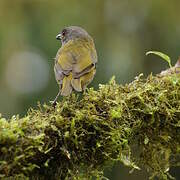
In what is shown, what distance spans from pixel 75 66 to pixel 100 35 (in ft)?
23.9

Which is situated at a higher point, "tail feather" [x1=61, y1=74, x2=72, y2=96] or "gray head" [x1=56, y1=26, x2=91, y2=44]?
"gray head" [x1=56, y1=26, x2=91, y2=44]

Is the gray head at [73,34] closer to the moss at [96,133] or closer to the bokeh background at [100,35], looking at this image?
the moss at [96,133]

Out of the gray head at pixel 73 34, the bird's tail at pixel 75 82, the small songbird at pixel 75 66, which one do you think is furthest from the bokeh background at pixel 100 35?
the bird's tail at pixel 75 82

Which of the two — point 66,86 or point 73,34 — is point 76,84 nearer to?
point 66,86

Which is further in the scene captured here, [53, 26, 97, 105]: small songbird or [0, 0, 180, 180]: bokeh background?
[0, 0, 180, 180]: bokeh background

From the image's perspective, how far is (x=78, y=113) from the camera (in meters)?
3.33

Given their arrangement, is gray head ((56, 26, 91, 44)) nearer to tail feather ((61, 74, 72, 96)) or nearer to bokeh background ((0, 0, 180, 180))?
tail feather ((61, 74, 72, 96))

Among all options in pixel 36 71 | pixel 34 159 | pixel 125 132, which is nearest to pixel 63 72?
pixel 125 132

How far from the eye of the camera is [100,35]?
11.8 meters

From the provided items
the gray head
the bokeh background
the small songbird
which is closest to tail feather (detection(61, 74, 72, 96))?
the small songbird

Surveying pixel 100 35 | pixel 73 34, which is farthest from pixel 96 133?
pixel 100 35

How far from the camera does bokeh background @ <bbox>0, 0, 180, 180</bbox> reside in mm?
11328

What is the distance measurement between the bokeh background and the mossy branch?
22.8 feet

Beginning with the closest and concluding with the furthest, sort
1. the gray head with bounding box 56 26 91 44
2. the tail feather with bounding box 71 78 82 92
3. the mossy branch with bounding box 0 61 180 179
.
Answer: the mossy branch with bounding box 0 61 180 179 < the tail feather with bounding box 71 78 82 92 < the gray head with bounding box 56 26 91 44
